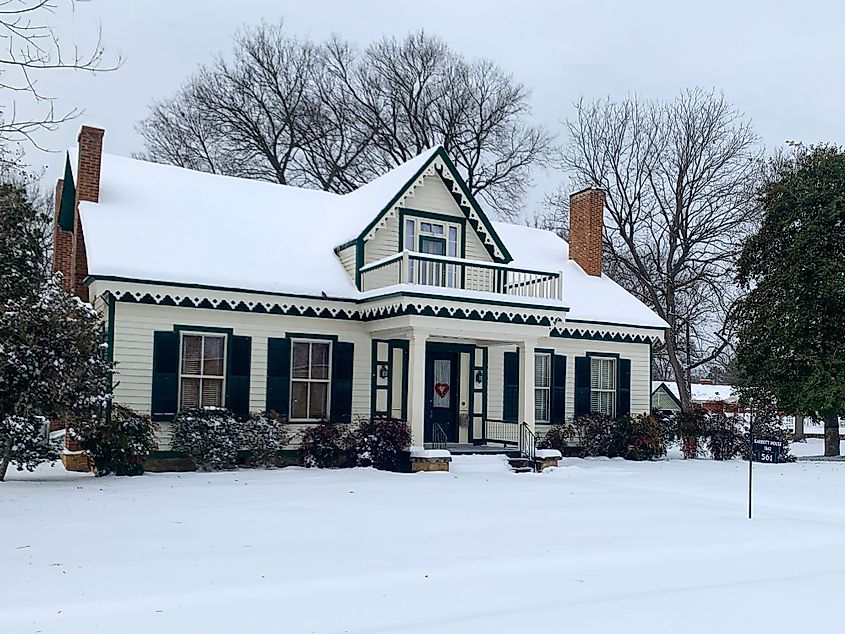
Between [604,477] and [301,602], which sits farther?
[604,477]

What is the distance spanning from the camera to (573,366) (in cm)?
2300

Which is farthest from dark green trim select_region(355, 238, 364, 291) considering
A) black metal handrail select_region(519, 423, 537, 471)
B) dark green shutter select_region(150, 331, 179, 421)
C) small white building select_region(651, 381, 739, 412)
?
small white building select_region(651, 381, 739, 412)

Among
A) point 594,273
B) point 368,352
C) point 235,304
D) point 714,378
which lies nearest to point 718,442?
point 594,273

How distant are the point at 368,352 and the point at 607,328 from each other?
7045 millimetres

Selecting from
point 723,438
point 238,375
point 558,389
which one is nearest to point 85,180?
point 238,375

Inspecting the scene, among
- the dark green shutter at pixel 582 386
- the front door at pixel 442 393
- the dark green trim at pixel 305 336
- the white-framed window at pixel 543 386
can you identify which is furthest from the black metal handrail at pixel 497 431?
the dark green trim at pixel 305 336

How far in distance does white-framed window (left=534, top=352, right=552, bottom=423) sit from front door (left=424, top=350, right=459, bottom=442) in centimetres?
261

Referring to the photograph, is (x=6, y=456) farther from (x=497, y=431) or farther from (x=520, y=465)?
(x=497, y=431)

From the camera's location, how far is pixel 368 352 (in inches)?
783

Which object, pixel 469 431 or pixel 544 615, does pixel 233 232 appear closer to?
pixel 469 431

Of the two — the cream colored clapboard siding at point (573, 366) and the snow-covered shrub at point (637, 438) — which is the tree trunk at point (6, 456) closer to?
the cream colored clapboard siding at point (573, 366)

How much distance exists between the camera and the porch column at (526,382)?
64.7ft

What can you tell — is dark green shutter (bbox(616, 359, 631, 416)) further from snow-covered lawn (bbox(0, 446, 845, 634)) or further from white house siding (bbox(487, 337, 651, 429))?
snow-covered lawn (bbox(0, 446, 845, 634))

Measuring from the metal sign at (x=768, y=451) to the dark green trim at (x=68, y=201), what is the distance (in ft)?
60.5
